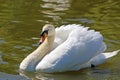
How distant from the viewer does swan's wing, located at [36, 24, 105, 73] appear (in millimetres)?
10125

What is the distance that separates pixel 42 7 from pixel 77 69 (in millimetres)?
5420

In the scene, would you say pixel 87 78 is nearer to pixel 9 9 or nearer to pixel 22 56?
pixel 22 56

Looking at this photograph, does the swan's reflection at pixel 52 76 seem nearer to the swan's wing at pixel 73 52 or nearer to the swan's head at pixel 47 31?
the swan's wing at pixel 73 52

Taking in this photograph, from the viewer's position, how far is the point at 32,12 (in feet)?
49.5

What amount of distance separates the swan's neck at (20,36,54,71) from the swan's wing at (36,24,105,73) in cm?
19

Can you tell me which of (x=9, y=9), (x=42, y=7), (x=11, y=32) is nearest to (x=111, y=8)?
(x=42, y=7)

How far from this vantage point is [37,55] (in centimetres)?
1056

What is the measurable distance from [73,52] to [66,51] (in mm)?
149

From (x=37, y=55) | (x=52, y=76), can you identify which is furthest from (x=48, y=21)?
(x=52, y=76)

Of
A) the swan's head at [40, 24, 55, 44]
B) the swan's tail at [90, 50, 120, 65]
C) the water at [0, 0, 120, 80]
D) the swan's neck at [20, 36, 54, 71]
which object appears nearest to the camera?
the water at [0, 0, 120, 80]

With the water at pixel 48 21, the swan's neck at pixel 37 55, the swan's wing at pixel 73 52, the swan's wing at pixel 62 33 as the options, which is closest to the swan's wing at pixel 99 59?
the water at pixel 48 21

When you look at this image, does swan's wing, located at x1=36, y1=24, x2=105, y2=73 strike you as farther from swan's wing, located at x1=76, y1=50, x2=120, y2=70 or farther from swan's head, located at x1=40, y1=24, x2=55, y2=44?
swan's head, located at x1=40, y1=24, x2=55, y2=44

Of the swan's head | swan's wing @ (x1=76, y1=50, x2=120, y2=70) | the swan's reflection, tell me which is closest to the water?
the swan's reflection

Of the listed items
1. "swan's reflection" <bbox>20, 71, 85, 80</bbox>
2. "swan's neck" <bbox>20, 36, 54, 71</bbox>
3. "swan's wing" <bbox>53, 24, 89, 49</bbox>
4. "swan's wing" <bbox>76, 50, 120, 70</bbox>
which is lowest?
"swan's reflection" <bbox>20, 71, 85, 80</bbox>
